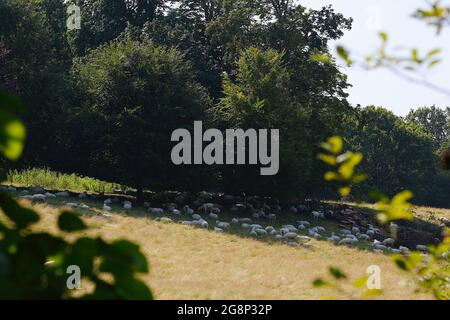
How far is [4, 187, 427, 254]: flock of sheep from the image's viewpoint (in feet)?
63.3

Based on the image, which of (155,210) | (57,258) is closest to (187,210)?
(155,210)

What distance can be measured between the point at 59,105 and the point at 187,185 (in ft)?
21.1

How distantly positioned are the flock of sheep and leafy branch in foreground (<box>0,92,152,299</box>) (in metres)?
16.9

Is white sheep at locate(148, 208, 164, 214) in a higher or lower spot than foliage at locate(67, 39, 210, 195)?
lower

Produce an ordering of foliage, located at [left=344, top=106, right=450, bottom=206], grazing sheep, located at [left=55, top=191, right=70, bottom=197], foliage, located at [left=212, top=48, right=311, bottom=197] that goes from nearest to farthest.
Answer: grazing sheep, located at [left=55, top=191, right=70, bottom=197], foliage, located at [left=212, top=48, right=311, bottom=197], foliage, located at [left=344, top=106, right=450, bottom=206]

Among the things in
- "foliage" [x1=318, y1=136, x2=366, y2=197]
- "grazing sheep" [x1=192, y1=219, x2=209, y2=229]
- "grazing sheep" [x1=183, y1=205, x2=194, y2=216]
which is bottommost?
"grazing sheep" [x1=192, y1=219, x2=209, y2=229]

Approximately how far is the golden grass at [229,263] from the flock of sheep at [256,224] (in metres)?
1.03

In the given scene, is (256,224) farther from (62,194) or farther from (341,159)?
(341,159)

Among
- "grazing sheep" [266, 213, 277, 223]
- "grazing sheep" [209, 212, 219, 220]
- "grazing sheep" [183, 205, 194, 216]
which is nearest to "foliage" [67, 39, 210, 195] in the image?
"grazing sheep" [183, 205, 194, 216]

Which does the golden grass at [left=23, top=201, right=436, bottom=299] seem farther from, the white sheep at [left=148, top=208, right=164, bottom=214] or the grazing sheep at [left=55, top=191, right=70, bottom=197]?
the grazing sheep at [left=55, top=191, right=70, bottom=197]

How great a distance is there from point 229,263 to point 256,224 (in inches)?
308

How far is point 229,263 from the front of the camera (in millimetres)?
13828
